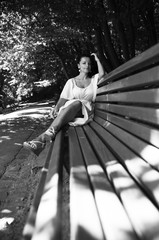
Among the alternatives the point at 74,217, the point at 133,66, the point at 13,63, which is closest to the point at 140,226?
the point at 74,217

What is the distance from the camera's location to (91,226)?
4.43ft

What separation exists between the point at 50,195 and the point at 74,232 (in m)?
0.40

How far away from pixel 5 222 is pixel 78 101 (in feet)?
6.87

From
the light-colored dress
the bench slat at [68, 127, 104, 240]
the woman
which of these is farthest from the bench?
the light-colored dress

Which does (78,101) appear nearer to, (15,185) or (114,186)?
(15,185)

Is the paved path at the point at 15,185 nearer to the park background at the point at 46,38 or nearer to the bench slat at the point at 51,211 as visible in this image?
the park background at the point at 46,38

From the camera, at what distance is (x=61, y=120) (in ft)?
13.3

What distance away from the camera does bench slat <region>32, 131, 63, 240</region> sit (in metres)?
1.28

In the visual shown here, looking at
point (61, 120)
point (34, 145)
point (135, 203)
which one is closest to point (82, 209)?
point (135, 203)

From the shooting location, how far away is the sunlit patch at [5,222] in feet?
9.13

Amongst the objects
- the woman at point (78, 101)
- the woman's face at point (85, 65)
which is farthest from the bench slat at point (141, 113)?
the woman's face at point (85, 65)

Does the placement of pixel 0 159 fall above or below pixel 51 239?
A: below

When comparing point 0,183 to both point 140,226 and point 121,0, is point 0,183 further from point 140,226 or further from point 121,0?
point 121,0

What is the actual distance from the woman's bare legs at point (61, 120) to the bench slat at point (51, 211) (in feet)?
4.91
